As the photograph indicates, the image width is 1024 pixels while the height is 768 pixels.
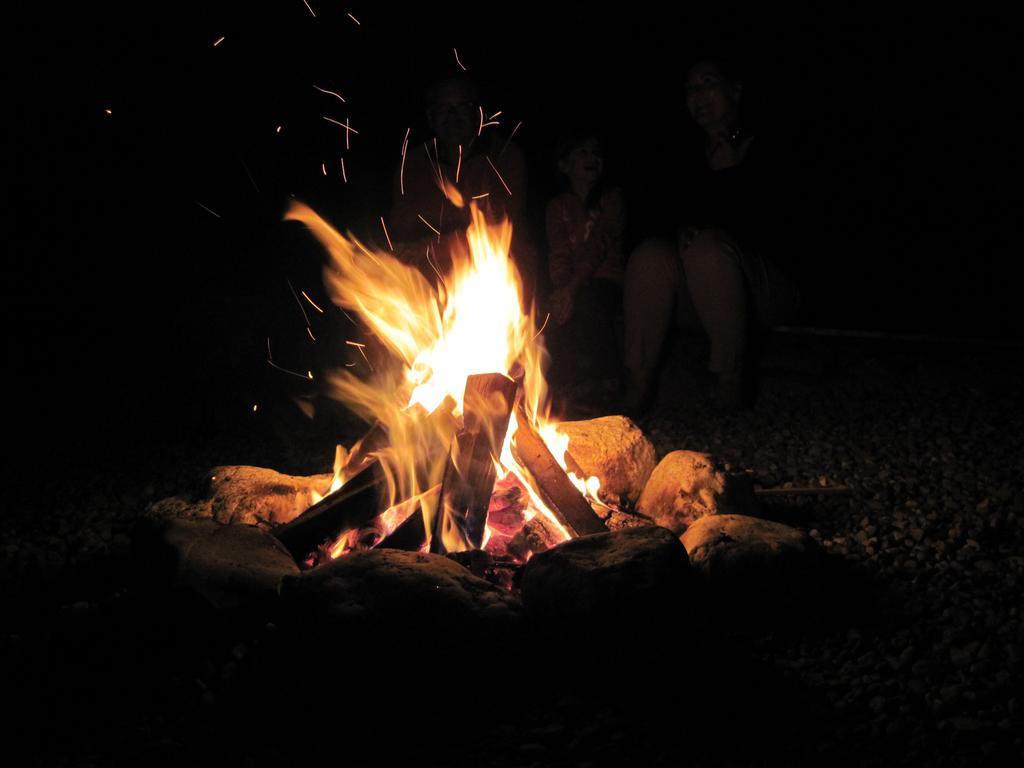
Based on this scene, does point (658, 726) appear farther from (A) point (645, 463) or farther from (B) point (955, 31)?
(B) point (955, 31)

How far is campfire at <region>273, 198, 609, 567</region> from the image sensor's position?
10.3 ft

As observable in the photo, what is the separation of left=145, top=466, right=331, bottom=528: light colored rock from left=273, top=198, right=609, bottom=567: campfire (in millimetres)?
168

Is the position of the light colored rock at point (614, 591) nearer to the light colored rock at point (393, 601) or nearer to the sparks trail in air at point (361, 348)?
the light colored rock at point (393, 601)

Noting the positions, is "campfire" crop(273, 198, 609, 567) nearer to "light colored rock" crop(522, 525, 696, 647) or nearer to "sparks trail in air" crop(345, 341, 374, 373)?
"light colored rock" crop(522, 525, 696, 647)

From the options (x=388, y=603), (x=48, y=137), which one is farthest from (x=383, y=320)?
(x=48, y=137)

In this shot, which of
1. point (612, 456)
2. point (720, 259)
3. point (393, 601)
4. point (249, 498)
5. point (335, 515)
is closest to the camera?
point (393, 601)

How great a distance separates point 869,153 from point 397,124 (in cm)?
358

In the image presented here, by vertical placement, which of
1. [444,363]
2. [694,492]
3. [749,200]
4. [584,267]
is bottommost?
→ [694,492]

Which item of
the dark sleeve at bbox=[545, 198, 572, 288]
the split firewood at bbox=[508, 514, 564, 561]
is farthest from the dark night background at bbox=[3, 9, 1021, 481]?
the split firewood at bbox=[508, 514, 564, 561]

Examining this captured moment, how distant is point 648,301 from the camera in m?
5.17

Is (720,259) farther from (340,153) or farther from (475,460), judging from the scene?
(340,153)

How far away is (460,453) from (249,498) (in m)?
0.95

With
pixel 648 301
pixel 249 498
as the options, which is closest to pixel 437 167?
pixel 648 301

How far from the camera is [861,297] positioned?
628 cm
